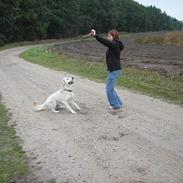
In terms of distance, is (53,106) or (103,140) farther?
(53,106)

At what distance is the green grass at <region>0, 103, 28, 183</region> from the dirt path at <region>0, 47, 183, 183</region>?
0.62 ft

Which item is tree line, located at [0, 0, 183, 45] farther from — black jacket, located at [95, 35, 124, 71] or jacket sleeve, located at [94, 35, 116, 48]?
jacket sleeve, located at [94, 35, 116, 48]

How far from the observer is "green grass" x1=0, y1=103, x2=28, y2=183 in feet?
26.3

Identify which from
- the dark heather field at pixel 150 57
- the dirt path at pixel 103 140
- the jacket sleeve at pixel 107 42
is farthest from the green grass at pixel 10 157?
the dark heather field at pixel 150 57

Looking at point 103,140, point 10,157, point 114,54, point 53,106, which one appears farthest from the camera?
point 53,106

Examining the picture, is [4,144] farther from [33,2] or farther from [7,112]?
[33,2]

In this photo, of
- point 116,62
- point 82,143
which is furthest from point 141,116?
point 82,143

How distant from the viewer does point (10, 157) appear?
9.15 m

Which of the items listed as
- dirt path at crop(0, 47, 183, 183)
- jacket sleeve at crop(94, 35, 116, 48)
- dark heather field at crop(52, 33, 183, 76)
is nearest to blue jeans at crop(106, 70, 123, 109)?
dirt path at crop(0, 47, 183, 183)

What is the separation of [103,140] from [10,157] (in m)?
2.03

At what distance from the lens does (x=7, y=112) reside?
13.8m

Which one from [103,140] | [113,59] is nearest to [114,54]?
[113,59]

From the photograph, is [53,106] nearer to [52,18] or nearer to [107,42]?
[107,42]

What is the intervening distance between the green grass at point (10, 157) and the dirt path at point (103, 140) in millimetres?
190
